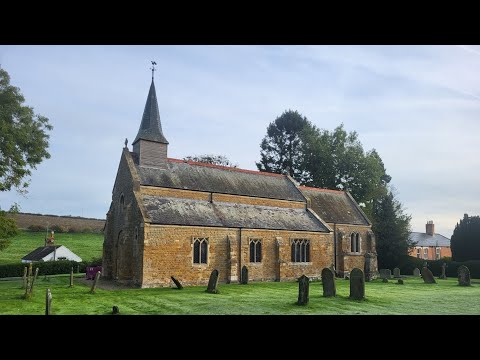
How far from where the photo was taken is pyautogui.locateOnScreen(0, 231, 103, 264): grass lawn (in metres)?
45.6

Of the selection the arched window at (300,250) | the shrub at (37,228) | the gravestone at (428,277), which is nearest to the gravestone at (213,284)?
the arched window at (300,250)

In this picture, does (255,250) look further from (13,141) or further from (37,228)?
(37,228)

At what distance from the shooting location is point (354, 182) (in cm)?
5319

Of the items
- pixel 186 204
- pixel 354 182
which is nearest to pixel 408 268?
pixel 354 182

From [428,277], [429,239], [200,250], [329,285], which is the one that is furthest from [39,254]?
[429,239]

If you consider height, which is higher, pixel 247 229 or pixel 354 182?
pixel 354 182

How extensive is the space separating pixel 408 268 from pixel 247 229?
23456 millimetres

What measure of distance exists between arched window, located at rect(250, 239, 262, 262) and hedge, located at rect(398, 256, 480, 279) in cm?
2169

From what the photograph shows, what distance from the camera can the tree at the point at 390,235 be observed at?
43.8 m

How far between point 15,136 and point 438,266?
4205 centimetres

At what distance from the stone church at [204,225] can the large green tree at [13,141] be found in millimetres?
6414

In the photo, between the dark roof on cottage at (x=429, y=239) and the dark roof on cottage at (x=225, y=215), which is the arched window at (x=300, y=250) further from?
the dark roof on cottage at (x=429, y=239)
